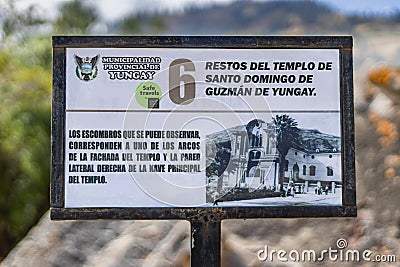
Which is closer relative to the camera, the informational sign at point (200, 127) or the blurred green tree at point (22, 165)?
the informational sign at point (200, 127)

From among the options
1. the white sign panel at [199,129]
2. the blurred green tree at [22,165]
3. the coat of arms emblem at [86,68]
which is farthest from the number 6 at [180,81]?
the blurred green tree at [22,165]

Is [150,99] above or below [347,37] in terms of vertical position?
below

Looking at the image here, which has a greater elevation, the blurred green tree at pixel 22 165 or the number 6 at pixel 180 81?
the number 6 at pixel 180 81

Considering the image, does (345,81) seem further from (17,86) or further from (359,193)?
(17,86)

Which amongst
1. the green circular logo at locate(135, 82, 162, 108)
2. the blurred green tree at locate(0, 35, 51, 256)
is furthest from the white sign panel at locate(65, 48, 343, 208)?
the blurred green tree at locate(0, 35, 51, 256)

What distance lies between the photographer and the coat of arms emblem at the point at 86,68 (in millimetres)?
2670

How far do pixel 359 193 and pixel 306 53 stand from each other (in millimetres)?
1614

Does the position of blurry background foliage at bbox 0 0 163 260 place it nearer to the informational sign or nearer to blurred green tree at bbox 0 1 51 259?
blurred green tree at bbox 0 1 51 259

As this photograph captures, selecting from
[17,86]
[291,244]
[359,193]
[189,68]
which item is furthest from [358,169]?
[17,86]

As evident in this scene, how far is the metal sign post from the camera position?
2619 millimetres

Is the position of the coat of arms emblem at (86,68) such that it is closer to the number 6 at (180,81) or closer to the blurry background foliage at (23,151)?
the number 6 at (180,81)

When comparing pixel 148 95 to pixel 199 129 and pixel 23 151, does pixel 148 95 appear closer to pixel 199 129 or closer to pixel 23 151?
pixel 199 129

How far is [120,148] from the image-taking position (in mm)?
2623

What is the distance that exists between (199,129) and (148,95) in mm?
246
